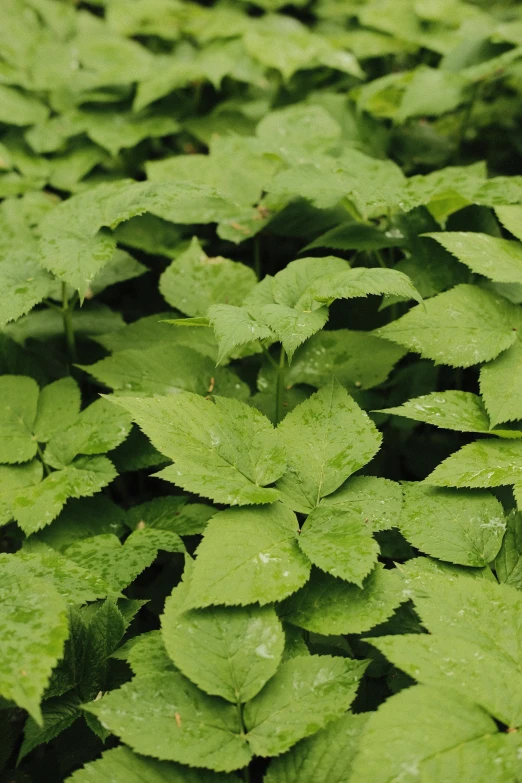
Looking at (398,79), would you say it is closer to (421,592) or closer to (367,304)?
(367,304)

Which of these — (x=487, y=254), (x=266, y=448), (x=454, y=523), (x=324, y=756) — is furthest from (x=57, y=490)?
(x=487, y=254)

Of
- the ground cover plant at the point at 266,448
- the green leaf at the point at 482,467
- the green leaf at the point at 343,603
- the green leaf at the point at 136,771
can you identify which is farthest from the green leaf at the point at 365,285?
the green leaf at the point at 136,771

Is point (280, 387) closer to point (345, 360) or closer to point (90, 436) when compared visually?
point (345, 360)

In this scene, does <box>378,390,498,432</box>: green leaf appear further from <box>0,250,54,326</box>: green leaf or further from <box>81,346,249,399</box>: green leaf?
<box>0,250,54,326</box>: green leaf

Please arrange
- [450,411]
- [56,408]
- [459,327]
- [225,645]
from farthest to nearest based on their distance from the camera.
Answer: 1. [56,408]
2. [459,327]
3. [450,411]
4. [225,645]

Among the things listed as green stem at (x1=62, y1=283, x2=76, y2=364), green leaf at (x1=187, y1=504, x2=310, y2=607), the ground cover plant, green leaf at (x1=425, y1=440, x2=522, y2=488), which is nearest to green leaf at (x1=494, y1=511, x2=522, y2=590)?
the ground cover plant
